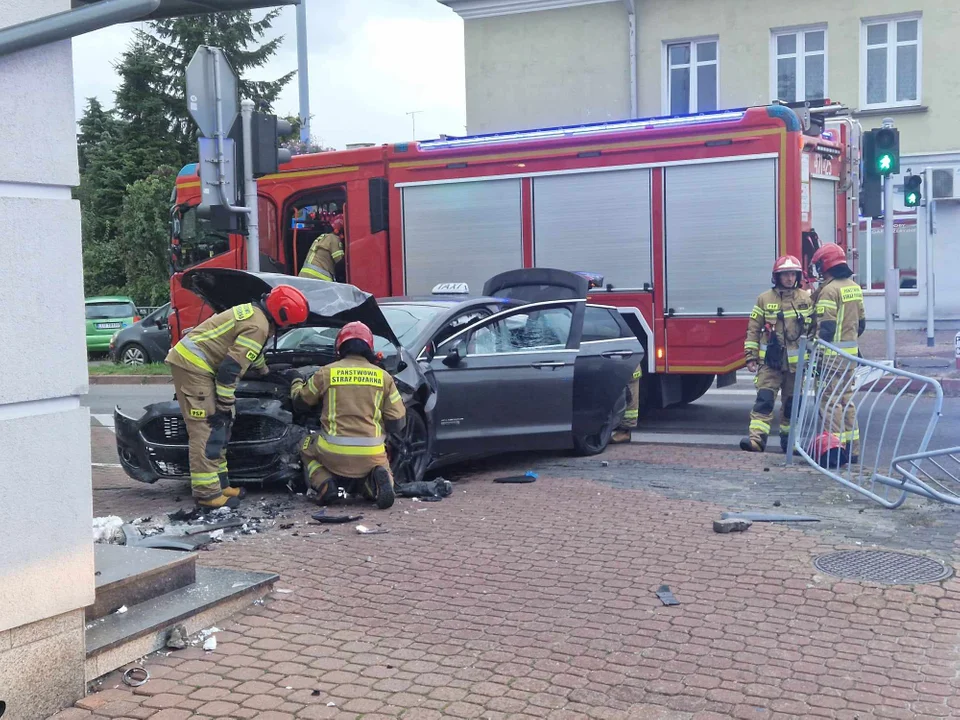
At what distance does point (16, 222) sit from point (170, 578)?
1.91 metres

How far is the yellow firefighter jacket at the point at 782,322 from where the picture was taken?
9633mm

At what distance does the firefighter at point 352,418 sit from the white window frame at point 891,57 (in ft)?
63.6

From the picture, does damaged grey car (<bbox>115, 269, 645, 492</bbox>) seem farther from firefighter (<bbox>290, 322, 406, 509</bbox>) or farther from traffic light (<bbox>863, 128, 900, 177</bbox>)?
traffic light (<bbox>863, 128, 900, 177</bbox>)

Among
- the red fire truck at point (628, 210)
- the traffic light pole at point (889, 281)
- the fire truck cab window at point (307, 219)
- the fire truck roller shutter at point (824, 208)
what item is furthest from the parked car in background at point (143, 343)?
the fire truck roller shutter at point (824, 208)

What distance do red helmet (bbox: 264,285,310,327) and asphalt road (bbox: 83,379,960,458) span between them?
162 cm

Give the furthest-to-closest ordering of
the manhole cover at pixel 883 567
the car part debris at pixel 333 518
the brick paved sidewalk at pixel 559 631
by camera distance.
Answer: the car part debris at pixel 333 518 → the manhole cover at pixel 883 567 → the brick paved sidewalk at pixel 559 631

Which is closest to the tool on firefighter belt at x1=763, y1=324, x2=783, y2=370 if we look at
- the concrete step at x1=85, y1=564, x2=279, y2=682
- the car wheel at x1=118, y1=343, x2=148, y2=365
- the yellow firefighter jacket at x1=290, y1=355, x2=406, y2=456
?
the yellow firefighter jacket at x1=290, y1=355, x2=406, y2=456

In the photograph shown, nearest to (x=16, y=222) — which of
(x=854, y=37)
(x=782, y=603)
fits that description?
(x=782, y=603)

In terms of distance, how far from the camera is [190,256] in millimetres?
14938

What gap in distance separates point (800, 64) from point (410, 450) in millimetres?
19203

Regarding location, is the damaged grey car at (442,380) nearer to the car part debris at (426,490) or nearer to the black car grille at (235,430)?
the black car grille at (235,430)

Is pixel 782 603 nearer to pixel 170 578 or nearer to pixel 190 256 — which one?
pixel 170 578

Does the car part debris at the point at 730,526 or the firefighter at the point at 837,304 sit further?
the firefighter at the point at 837,304

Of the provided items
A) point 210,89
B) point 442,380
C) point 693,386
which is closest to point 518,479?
point 442,380
